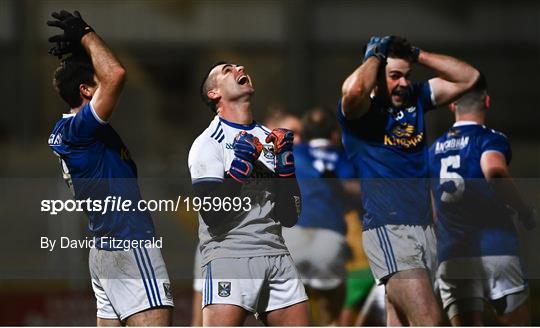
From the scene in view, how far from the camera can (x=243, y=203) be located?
6359mm

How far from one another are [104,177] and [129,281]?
556 mm

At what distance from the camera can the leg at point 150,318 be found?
6.25 metres

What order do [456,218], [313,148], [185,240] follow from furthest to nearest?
[313,148] < [185,240] < [456,218]

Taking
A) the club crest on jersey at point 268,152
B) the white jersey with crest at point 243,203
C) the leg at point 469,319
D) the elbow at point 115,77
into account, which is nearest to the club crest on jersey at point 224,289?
the white jersey with crest at point 243,203

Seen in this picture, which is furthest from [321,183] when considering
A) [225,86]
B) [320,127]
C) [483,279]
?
[225,86]

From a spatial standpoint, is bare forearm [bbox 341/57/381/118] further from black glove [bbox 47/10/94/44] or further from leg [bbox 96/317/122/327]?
leg [bbox 96/317/122/327]

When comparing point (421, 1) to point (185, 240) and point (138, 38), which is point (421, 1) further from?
point (185, 240)

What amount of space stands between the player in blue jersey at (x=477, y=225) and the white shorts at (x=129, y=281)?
1.64m

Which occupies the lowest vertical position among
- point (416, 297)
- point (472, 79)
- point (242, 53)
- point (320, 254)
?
point (416, 297)

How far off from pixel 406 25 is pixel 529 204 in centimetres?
846

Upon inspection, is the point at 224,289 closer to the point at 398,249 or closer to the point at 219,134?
the point at 219,134

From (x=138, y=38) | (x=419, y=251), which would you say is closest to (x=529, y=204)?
(x=419, y=251)

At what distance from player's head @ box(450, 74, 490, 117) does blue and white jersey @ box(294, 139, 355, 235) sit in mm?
1583

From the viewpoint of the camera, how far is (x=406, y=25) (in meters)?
15.3
